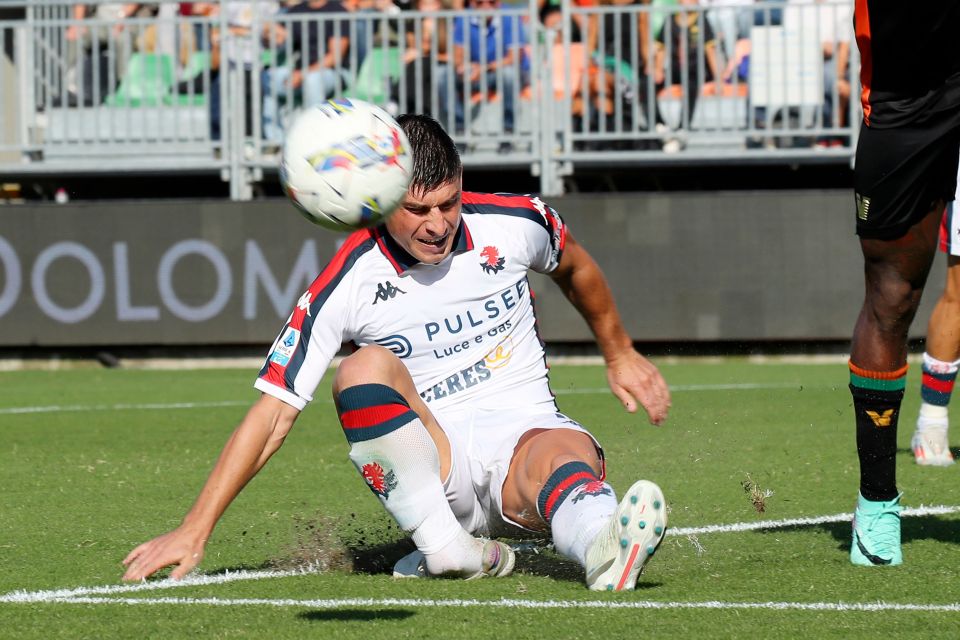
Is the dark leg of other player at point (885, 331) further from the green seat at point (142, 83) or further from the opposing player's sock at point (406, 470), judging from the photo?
the green seat at point (142, 83)

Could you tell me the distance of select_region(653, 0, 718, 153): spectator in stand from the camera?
42.4 feet

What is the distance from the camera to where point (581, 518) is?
13.6 ft

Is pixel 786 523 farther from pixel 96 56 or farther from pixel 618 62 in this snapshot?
pixel 96 56

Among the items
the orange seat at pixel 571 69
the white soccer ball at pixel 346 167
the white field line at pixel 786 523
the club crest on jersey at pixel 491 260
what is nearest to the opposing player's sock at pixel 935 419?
the white field line at pixel 786 523

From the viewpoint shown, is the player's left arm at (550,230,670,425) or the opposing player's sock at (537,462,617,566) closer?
the opposing player's sock at (537,462,617,566)

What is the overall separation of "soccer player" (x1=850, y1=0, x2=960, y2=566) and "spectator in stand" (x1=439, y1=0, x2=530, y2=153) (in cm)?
872

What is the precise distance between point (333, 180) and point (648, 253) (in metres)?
8.54

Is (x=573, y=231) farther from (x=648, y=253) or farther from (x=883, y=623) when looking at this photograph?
(x=883, y=623)

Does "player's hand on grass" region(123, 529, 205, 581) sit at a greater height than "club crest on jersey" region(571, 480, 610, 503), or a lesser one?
lesser

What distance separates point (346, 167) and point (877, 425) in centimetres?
186

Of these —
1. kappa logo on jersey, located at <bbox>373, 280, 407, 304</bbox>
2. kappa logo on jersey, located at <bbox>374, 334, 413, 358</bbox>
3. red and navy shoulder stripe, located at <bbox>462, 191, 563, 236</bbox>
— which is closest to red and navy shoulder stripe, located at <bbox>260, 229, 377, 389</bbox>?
kappa logo on jersey, located at <bbox>373, 280, 407, 304</bbox>

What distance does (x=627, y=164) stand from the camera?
1339 cm

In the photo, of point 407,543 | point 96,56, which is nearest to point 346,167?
point 407,543

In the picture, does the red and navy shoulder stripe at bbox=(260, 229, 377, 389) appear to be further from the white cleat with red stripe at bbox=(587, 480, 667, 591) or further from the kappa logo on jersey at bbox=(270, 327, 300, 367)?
the white cleat with red stripe at bbox=(587, 480, 667, 591)
